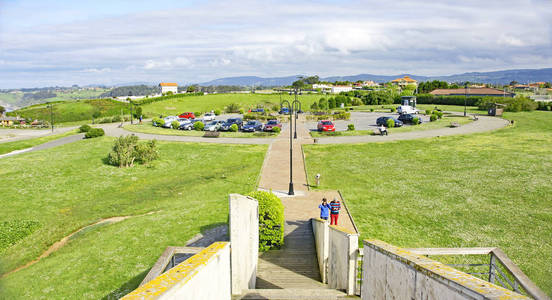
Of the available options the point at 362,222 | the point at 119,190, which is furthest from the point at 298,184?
the point at 119,190

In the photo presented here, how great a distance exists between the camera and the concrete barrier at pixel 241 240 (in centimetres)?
696

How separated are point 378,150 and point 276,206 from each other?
21.3m

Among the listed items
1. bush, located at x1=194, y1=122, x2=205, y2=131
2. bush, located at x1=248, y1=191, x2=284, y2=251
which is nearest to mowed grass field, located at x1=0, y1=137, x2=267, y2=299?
bush, located at x1=248, y1=191, x2=284, y2=251

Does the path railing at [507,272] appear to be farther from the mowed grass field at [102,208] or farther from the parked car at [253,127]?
the parked car at [253,127]

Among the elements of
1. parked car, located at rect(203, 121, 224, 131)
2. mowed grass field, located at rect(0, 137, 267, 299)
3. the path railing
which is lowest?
mowed grass field, located at rect(0, 137, 267, 299)

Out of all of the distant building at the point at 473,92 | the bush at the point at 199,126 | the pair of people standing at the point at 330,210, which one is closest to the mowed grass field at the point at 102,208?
the pair of people standing at the point at 330,210

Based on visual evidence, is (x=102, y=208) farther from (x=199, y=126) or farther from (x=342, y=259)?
(x=199, y=126)

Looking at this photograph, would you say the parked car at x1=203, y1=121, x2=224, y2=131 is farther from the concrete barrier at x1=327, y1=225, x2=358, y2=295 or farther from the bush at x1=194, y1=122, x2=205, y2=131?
the concrete barrier at x1=327, y1=225, x2=358, y2=295

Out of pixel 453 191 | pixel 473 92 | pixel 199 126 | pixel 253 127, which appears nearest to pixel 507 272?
pixel 453 191

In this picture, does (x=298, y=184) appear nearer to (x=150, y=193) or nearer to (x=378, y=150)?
(x=150, y=193)

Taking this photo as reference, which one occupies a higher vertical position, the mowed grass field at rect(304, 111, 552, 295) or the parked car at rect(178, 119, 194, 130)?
the parked car at rect(178, 119, 194, 130)

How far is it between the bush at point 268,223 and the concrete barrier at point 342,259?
115 inches

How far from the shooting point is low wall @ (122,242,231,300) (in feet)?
10.7

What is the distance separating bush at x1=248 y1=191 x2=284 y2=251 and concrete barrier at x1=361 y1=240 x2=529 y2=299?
218 inches
